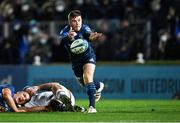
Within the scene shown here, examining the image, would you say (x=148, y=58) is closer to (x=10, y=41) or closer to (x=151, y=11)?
(x=151, y=11)

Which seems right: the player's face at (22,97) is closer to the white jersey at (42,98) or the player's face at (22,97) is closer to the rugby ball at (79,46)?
the white jersey at (42,98)

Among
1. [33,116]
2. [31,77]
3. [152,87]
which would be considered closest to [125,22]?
[152,87]

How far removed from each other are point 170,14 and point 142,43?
155 centimetres

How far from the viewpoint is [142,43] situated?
28.3 metres

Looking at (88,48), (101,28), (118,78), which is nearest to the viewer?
(88,48)

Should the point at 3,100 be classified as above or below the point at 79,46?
below

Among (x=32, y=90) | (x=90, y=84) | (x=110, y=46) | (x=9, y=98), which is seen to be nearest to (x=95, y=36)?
(x=90, y=84)

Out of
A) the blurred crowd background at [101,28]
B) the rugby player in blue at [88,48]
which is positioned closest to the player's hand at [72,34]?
the rugby player in blue at [88,48]

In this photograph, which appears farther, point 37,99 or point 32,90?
point 37,99

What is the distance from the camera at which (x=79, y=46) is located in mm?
16859

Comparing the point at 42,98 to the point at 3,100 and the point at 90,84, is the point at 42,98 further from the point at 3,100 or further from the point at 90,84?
the point at 90,84

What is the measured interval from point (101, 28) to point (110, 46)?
2.62ft

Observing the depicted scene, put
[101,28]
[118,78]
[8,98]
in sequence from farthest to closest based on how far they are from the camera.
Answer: [118,78]
[101,28]
[8,98]

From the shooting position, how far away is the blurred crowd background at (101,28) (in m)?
28.2
